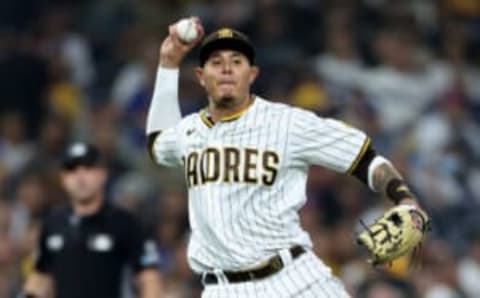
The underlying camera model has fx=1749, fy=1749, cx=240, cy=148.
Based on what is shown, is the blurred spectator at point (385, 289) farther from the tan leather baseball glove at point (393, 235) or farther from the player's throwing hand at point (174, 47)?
the tan leather baseball glove at point (393, 235)

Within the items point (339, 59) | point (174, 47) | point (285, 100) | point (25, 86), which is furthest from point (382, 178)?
point (25, 86)

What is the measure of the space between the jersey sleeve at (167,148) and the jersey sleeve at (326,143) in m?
0.73

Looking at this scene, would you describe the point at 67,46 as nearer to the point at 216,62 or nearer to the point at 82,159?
the point at 82,159

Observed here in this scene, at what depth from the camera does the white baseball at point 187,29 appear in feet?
27.4

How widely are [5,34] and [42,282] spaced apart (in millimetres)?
6709

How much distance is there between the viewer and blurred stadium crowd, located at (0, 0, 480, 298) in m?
13.6

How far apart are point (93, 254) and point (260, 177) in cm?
253

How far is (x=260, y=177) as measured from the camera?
7.79 meters

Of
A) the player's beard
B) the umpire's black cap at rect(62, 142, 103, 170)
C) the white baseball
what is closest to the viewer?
the player's beard

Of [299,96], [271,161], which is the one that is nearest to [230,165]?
[271,161]

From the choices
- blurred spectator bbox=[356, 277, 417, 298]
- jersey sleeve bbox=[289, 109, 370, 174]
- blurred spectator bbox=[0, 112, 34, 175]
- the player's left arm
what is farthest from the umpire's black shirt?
blurred spectator bbox=[0, 112, 34, 175]

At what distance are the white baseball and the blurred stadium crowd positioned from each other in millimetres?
4594

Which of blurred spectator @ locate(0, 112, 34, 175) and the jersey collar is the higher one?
the jersey collar

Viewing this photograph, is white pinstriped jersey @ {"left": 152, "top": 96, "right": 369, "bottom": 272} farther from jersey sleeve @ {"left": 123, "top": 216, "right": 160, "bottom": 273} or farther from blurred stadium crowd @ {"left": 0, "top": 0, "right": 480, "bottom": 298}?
blurred stadium crowd @ {"left": 0, "top": 0, "right": 480, "bottom": 298}
